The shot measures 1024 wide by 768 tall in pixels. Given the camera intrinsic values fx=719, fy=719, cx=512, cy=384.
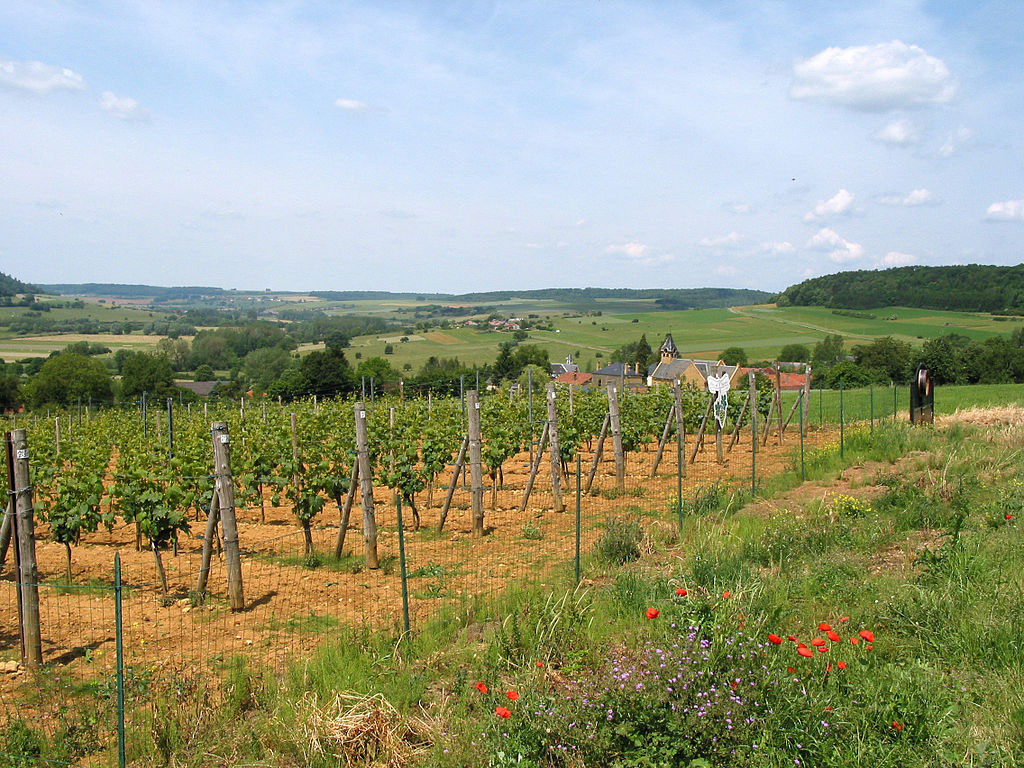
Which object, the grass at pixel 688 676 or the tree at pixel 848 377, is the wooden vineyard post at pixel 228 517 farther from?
the tree at pixel 848 377

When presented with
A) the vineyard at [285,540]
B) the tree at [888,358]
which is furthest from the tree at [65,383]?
the tree at [888,358]

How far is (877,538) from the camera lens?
771 cm

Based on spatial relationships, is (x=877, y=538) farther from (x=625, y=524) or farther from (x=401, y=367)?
(x=401, y=367)

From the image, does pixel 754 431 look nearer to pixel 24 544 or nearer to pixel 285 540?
pixel 285 540

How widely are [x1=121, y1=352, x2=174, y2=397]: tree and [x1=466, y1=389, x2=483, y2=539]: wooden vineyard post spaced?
155 feet

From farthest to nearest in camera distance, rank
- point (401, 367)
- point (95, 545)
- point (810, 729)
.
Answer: point (401, 367)
point (95, 545)
point (810, 729)

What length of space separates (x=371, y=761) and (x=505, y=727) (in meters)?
0.79

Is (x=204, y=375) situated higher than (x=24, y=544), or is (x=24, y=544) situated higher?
(x=24, y=544)

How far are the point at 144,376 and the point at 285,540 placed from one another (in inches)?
2046

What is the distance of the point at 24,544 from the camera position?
543 cm

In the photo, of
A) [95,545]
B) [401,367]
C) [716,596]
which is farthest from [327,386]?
[716,596]

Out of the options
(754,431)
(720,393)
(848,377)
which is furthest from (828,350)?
(754,431)

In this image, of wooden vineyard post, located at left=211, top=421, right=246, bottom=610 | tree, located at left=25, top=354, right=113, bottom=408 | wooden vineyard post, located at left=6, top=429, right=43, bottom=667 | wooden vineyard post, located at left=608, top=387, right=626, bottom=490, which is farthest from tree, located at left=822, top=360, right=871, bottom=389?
tree, located at left=25, top=354, right=113, bottom=408

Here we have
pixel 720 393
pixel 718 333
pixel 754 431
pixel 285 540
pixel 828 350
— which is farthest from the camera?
pixel 718 333
